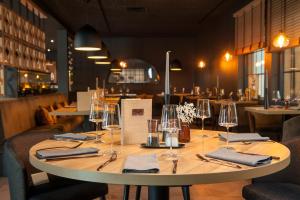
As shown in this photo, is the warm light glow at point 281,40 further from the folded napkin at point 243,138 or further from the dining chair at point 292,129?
the folded napkin at point 243,138

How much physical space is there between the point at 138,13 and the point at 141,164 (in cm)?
959

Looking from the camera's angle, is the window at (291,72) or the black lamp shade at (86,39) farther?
the window at (291,72)

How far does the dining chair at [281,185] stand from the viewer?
2139 mm

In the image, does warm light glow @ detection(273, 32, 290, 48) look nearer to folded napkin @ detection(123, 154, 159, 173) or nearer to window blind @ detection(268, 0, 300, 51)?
window blind @ detection(268, 0, 300, 51)

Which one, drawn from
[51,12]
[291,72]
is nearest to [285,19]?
[291,72]

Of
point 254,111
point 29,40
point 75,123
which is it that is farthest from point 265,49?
point 29,40

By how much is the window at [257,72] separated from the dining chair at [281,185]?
6.30 m

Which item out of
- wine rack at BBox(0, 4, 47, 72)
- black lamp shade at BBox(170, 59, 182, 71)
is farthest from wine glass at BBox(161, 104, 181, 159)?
black lamp shade at BBox(170, 59, 182, 71)

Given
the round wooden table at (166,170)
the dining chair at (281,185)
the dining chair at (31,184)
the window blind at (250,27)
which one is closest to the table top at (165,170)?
the round wooden table at (166,170)

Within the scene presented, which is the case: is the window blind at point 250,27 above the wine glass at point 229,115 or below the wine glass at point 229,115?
above

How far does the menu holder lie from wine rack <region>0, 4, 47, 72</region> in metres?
4.90

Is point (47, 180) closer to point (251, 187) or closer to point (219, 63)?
point (251, 187)

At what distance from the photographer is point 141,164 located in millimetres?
1612

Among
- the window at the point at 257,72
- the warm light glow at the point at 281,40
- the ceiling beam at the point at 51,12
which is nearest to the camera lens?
the warm light glow at the point at 281,40
